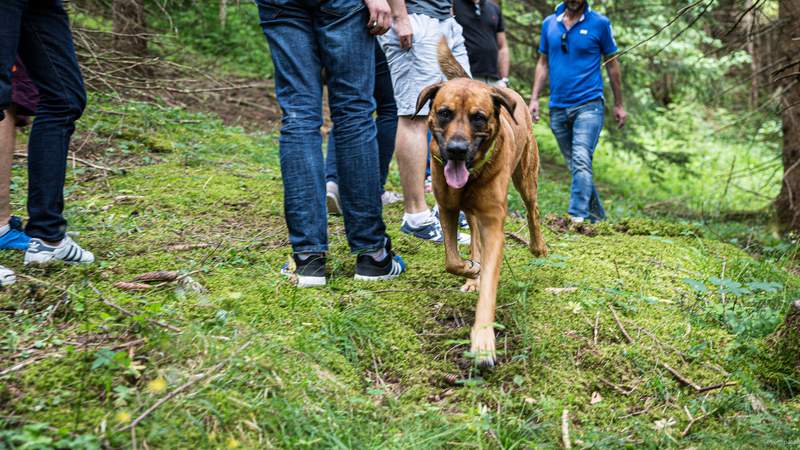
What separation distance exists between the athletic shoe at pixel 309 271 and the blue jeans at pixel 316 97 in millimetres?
51

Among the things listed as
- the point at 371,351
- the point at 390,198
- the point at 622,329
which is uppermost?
the point at 622,329

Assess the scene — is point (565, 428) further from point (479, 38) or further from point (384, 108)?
point (479, 38)

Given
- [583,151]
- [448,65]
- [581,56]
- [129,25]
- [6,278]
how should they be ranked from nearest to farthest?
[6,278]
[448,65]
[583,151]
[581,56]
[129,25]

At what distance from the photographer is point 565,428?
7.70 ft

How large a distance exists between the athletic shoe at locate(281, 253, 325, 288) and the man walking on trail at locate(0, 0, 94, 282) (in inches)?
50.1

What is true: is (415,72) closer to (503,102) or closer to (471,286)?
(503,102)

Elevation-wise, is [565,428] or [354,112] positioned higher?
[354,112]

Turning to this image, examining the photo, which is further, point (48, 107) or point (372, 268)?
point (372, 268)

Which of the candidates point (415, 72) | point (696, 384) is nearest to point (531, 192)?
point (415, 72)

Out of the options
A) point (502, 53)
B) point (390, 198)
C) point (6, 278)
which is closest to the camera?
point (6, 278)

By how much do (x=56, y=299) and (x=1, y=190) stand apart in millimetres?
1362

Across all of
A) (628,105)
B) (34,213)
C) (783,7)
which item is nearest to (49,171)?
(34,213)

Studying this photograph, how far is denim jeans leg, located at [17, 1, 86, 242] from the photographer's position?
3.24 m

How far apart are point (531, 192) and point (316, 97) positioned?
1.88 m
